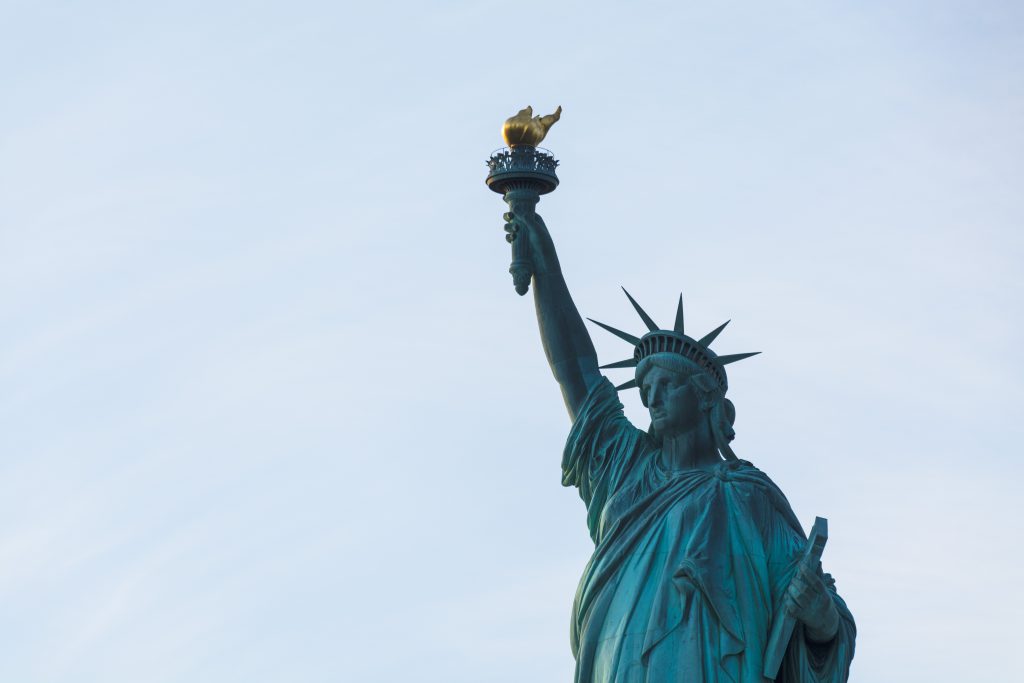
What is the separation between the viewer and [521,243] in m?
22.6

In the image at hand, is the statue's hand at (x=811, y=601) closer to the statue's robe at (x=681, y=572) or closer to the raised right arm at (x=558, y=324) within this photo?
Answer: the statue's robe at (x=681, y=572)

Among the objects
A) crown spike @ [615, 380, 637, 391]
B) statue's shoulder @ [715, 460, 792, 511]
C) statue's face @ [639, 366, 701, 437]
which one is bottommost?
statue's shoulder @ [715, 460, 792, 511]

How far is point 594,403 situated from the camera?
72.6 ft

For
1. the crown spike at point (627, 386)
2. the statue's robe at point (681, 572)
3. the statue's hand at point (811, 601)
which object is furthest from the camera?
the crown spike at point (627, 386)

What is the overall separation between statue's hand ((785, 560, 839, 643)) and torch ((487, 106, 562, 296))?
4.31 m

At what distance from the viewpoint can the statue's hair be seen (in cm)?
2148

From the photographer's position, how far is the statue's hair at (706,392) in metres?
21.5

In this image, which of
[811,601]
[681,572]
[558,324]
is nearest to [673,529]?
[681,572]

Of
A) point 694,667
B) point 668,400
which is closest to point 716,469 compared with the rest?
point 668,400

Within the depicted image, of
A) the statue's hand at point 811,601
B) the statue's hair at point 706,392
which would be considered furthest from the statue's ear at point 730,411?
the statue's hand at point 811,601

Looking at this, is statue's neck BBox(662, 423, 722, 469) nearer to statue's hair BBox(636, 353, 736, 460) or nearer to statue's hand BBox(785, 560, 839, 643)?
statue's hair BBox(636, 353, 736, 460)

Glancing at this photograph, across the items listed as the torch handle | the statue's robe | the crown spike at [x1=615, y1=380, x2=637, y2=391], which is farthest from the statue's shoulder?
the torch handle

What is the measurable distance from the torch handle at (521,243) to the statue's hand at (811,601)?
3.84 metres

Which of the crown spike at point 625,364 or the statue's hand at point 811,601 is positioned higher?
the crown spike at point 625,364
